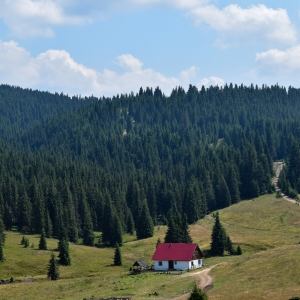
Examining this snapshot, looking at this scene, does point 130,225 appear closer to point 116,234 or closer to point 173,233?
point 116,234

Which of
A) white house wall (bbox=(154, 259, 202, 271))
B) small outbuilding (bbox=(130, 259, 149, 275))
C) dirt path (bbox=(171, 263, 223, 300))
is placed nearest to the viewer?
dirt path (bbox=(171, 263, 223, 300))

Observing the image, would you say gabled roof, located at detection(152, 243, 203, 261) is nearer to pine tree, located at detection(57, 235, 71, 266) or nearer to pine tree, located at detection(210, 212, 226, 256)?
pine tree, located at detection(210, 212, 226, 256)

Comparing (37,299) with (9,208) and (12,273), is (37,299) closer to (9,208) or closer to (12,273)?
(12,273)

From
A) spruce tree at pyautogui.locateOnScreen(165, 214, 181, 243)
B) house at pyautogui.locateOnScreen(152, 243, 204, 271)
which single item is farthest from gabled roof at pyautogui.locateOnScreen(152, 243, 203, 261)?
spruce tree at pyautogui.locateOnScreen(165, 214, 181, 243)

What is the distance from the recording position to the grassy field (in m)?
66.8

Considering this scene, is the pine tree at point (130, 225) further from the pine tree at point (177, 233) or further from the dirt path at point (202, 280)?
the dirt path at point (202, 280)

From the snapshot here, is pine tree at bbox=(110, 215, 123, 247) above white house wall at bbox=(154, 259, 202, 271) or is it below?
above

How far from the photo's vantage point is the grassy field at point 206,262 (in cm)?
6681

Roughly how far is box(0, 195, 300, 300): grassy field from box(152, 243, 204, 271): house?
18.0ft

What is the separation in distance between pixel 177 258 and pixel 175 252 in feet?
5.80

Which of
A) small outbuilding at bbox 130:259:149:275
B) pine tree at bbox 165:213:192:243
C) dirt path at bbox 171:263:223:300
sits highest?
pine tree at bbox 165:213:192:243

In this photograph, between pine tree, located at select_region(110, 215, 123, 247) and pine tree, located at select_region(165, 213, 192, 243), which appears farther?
pine tree, located at select_region(110, 215, 123, 247)

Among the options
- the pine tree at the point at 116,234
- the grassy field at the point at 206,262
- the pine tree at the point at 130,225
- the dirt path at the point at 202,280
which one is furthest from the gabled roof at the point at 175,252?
the pine tree at the point at 130,225

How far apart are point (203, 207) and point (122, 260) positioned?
205 ft
